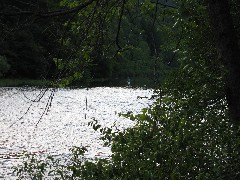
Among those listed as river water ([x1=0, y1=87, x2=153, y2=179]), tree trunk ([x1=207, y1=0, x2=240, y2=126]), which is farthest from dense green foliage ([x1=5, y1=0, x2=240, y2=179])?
river water ([x1=0, y1=87, x2=153, y2=179])

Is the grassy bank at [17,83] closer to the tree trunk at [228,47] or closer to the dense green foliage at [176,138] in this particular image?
the dense green foliage at [176,138]

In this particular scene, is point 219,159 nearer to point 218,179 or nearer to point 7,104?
point 218,179

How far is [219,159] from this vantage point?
220 inches

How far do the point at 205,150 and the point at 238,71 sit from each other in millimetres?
1426

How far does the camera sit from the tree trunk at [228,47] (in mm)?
6305

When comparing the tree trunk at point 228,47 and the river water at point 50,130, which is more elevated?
the tree trunk at point 228,47

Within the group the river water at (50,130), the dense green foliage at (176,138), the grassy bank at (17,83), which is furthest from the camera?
the grassy bank at (17,83)

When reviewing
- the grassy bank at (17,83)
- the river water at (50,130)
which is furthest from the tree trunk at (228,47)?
the grassy bank at (17,83)

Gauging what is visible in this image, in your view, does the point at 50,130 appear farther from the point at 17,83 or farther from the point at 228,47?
the point at 17,83

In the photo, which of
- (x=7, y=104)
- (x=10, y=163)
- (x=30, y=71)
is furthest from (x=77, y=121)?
(x=30, y=71)

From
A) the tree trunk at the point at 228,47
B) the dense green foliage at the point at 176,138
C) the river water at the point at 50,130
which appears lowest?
the river water at the point at 50,130

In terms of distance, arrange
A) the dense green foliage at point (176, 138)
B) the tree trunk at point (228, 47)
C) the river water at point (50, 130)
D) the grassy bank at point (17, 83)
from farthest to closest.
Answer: the grassy bank at point (17, 83), the river water at point (50, 130), the tree trunk at point (228, 47), the dense green foliage at point (176, 138)

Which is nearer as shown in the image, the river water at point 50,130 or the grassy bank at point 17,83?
the river water at point 50,130

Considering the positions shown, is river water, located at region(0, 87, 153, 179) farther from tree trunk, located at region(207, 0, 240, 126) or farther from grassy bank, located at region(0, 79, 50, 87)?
grassy bank, located at region(0, 79, 50, 87)
